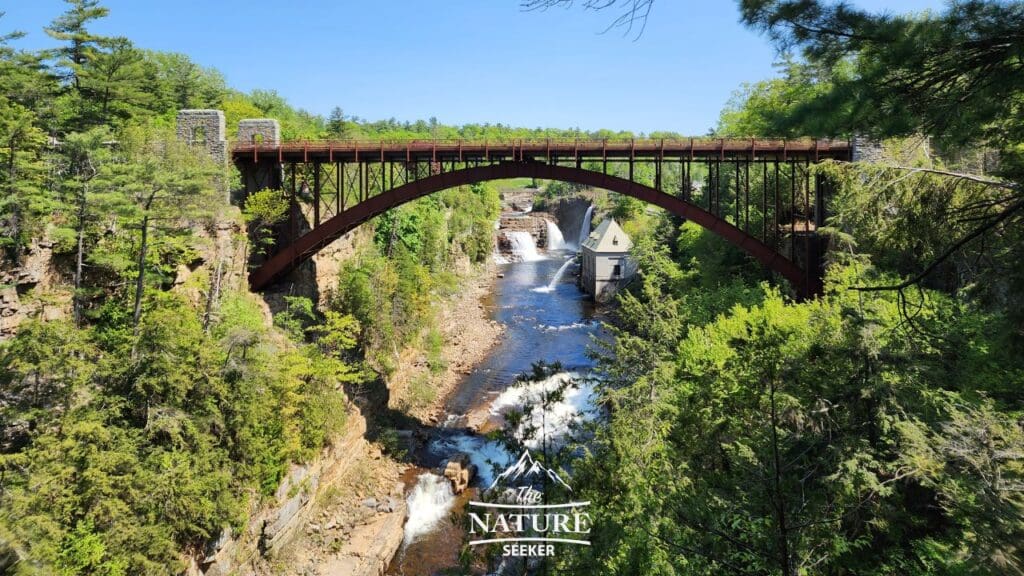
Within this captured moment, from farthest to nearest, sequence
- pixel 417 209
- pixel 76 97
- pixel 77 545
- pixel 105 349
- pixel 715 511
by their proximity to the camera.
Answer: pixel 417 209
pixel 76 97
pixel 105 349
pixel 77 545
pixel 715 511

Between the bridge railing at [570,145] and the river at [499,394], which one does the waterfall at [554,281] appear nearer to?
the river at [499,394]

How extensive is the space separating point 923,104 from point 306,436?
14.7 metres

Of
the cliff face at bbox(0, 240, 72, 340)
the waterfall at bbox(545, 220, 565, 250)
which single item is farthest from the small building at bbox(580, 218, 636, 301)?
the cliff face at bbox(0, 240, 72, 340)

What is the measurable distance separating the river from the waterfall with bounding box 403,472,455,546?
28 millimetres

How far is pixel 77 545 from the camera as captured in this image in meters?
8.48

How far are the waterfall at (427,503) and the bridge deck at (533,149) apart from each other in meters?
10.8

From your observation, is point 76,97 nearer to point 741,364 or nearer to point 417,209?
point 417,209

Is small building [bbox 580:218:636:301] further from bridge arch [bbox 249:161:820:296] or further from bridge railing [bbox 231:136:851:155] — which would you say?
bridge railing [bbox 231:136:851:155]

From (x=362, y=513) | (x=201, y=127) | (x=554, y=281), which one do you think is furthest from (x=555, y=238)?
(x=362, y=513)

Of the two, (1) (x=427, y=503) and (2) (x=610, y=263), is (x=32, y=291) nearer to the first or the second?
(1) (x=427, y=503)

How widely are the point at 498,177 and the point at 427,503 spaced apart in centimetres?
1164

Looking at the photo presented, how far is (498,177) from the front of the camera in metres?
20.2

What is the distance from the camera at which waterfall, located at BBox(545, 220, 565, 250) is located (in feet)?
206

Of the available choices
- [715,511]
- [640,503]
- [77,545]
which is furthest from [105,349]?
[715,511]
